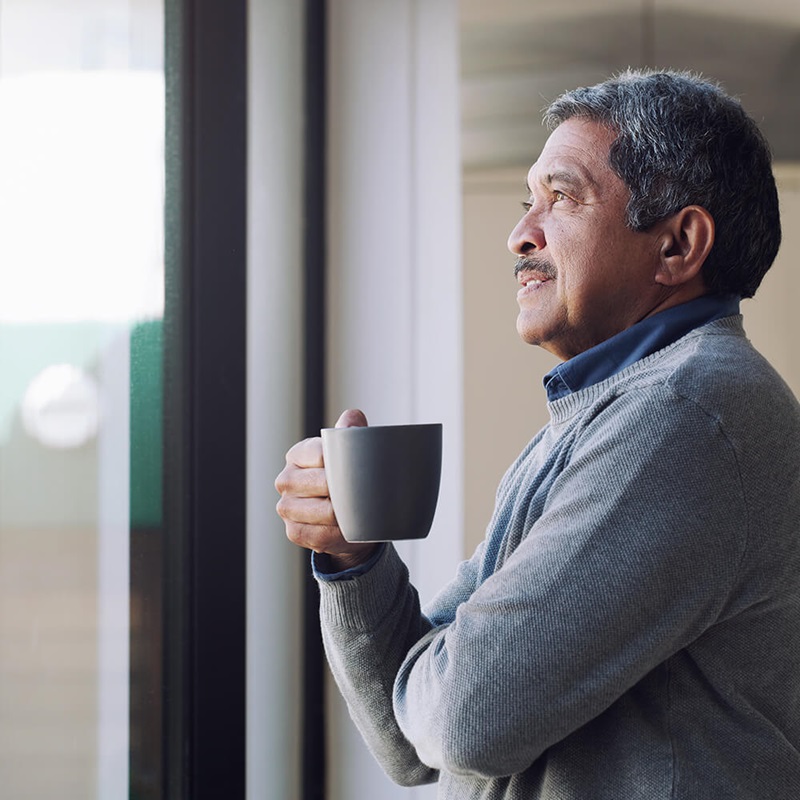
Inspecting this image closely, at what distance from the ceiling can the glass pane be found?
1.18 m

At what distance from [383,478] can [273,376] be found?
0.89m

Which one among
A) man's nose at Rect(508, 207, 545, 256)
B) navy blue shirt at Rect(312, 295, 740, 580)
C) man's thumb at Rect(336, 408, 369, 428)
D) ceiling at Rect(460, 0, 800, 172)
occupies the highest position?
ceiling at Rect(460, 0, 800, 172)

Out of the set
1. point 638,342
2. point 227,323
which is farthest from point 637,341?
point 227,323

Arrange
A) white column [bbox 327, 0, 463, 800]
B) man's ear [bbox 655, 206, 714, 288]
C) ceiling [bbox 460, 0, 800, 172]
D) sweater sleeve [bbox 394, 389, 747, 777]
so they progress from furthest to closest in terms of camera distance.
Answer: ceiling [bbox 460, 0, 800, 172] < white column [bbox 327, 0, 463, 800] < man's ear [bbox 655, 206, 714, 288] < sweater sleeve [bbox 394, 389, 747, 777]

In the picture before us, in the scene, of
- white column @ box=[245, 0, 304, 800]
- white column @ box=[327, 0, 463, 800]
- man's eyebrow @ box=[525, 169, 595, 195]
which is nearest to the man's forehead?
man's eyebrow @ box=[525, 169, 595, 195]

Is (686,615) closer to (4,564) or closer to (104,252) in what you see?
(4,564)

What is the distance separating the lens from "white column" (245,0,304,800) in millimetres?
1485

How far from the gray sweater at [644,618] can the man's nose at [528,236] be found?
19cm

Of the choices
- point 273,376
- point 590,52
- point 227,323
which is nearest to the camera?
point 227,323

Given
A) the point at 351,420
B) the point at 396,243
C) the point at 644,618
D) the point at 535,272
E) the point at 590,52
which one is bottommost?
the point at 644,618

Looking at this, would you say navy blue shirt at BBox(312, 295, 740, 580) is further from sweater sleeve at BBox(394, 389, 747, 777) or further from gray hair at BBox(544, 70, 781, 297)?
sweater sleeve at BBox(394, 389, 747, 777)

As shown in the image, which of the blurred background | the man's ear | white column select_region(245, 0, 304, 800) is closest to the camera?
the man's ear

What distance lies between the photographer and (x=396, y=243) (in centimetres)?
175

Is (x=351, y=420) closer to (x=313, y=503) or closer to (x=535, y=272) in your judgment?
(x=313, y=503)
